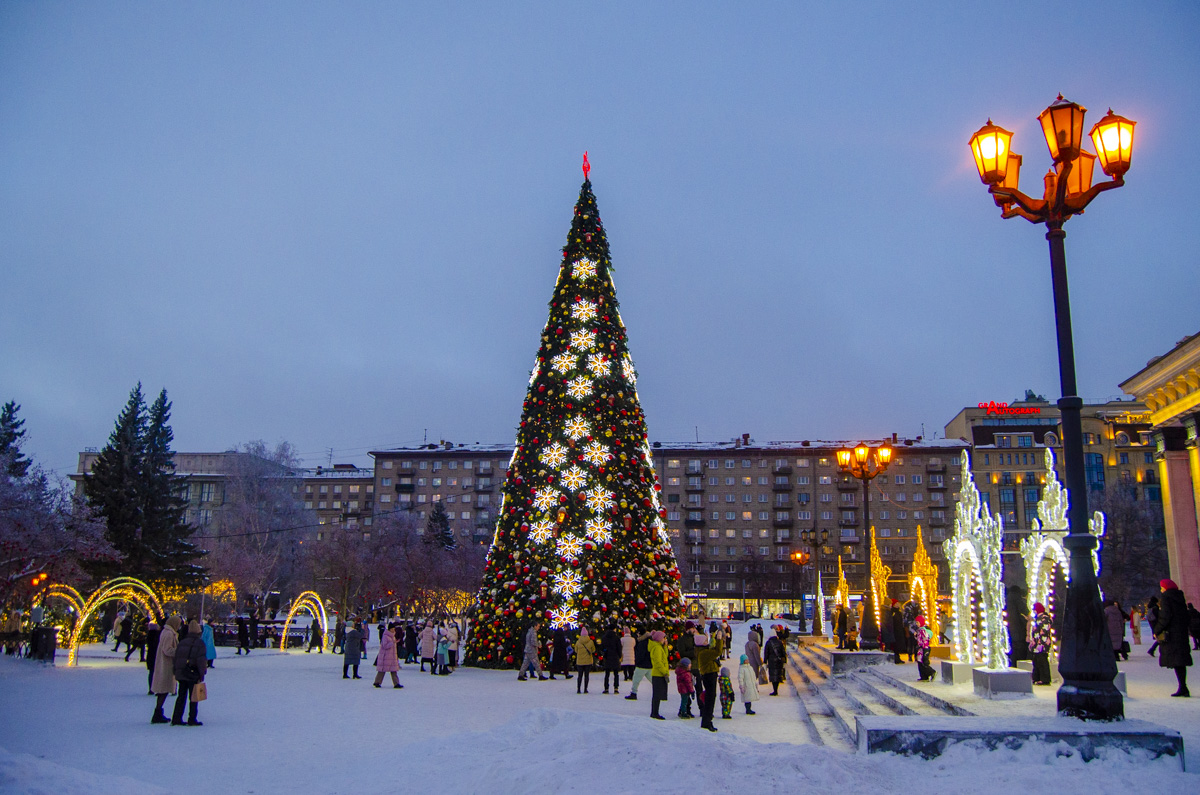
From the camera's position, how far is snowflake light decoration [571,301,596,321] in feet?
76.0

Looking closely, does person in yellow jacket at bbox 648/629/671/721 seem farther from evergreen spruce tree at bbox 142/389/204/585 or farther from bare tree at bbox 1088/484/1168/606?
bare tree at bbox 1088/484/1168/606

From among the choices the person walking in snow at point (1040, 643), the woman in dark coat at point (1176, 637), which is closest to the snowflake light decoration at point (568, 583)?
the person walking in snow at point (1040, 643)

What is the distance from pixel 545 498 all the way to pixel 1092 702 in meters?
15.2

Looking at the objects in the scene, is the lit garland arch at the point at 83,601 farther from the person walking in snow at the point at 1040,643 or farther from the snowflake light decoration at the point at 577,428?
the person walking in snow at the point at 1040,643

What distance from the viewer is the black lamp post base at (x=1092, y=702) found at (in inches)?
304

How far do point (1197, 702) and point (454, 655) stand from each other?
1710 centimetres

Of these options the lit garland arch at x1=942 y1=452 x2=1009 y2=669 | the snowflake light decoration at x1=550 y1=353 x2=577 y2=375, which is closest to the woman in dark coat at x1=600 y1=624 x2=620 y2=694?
the lit garland arch at x1=942 y1=452 x2=1009 y2=669

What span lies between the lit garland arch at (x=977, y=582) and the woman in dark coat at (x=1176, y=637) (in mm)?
2005

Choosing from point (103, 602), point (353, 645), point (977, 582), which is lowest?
point (353, 645)

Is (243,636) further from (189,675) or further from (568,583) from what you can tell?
(189,675)

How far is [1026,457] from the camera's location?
10388 centimetres

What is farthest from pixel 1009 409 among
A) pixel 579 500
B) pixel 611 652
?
pixel 611 652

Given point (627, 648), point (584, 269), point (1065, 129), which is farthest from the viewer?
point (584, 269)

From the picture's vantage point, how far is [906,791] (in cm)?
704
